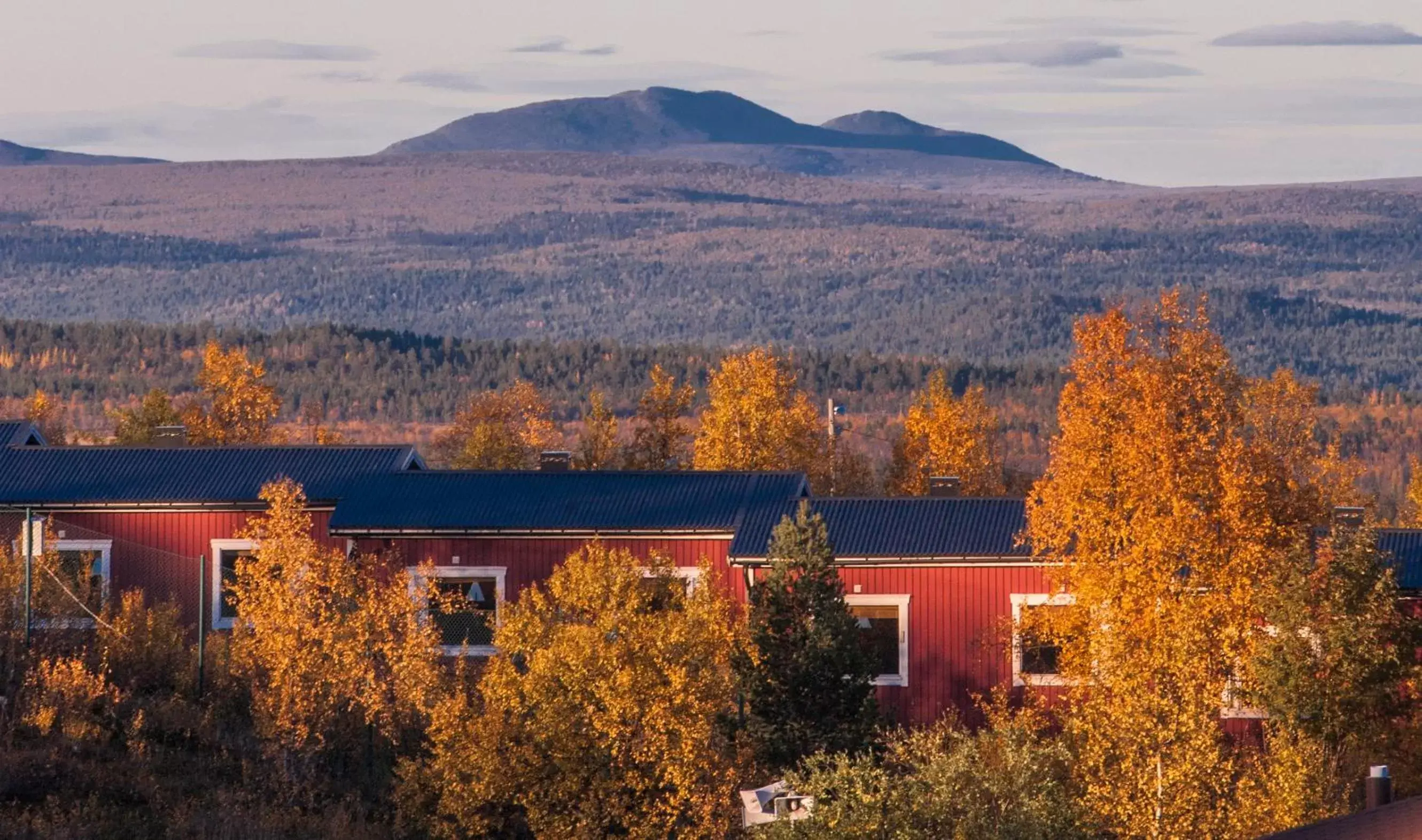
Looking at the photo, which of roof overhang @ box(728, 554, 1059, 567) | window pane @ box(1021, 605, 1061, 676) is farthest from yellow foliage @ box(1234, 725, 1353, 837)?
roof overhang @ box(728, 554, 1059, 567)

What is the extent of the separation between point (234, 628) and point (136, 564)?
26.6ft

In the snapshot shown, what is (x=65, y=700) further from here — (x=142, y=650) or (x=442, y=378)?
(x=442, y=378)

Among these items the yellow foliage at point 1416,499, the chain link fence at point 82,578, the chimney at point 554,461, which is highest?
the chimney at point 554,461

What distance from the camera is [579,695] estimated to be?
3081 cm

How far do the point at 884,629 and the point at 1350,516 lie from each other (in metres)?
8.76

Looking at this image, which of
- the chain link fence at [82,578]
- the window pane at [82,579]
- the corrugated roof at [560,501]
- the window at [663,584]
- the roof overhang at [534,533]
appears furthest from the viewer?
the corrugated roof at [560,501]

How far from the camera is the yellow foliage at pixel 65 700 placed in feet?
106

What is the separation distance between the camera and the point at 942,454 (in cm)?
6744

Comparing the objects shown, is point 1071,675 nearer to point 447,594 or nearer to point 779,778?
point 779,778

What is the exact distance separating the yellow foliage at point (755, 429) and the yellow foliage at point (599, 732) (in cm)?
3006

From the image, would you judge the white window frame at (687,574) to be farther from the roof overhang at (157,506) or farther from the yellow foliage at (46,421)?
the yellow foliage at (46,421)

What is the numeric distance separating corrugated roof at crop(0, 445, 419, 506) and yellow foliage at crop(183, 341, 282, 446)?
22495 mm

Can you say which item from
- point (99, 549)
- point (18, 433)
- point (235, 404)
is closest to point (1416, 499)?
point (235, 404)

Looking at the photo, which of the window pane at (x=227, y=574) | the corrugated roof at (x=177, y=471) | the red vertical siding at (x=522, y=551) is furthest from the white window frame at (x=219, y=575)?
the red vertical siding at (x=522, y=551)
